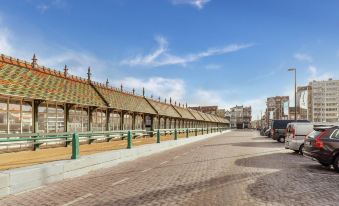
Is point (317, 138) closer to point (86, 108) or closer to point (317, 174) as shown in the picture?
point (317, 174)

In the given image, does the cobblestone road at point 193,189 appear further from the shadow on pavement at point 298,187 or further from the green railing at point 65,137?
the green railing at point 65,137

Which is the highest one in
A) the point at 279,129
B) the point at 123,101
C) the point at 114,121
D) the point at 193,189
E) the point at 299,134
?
the point at 123,101

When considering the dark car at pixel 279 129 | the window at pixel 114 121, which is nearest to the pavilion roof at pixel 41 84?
the window at pixel 114 121

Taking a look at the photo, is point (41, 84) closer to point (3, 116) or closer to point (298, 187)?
point (3, 116)

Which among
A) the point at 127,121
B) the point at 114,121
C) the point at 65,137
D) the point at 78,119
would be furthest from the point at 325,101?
the point at 65,137

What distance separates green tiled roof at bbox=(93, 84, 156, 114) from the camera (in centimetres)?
3000

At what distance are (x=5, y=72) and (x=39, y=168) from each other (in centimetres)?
1073

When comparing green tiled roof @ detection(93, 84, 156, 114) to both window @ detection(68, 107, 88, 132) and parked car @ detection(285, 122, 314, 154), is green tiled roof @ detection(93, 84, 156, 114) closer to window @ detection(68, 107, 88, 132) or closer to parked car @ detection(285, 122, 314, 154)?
A: window @ detection(68, 107, 88, 132)

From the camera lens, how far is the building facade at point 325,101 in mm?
180875

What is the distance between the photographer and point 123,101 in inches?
1326

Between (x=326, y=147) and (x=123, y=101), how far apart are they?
76.1 feet

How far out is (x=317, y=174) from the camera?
11.8 metres

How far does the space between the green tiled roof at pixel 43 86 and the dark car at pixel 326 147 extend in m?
13.9

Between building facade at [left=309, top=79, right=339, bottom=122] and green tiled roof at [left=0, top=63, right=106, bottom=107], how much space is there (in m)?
175
